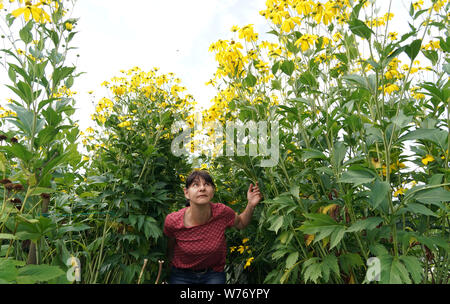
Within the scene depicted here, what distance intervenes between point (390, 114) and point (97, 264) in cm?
211

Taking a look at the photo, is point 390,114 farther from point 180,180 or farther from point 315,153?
point 180,180

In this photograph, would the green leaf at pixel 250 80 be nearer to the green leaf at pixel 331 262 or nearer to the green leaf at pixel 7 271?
the green leaf at pixel 331 262

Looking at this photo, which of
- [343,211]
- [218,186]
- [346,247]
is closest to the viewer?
[343,211]

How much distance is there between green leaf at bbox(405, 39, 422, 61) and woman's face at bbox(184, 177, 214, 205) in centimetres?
136

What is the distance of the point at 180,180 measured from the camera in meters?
2.71

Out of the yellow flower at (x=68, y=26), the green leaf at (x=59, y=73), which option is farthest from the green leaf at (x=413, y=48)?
the yellow flower at (x=68, y=26)

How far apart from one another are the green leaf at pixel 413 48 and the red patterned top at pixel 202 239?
4.55 ft

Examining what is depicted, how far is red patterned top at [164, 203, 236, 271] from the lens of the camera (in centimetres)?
216

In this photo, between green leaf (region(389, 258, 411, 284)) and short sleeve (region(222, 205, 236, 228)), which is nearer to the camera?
green leaf (region(389, 258, 411, 284))

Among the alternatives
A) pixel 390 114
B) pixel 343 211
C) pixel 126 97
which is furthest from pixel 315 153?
pixel 126 97

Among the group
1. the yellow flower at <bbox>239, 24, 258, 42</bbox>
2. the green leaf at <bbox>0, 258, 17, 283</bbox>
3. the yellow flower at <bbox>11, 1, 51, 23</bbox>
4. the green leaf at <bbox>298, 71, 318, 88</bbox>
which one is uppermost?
the yellow flower at <bbox>239, 24, 258, 42</bbox>

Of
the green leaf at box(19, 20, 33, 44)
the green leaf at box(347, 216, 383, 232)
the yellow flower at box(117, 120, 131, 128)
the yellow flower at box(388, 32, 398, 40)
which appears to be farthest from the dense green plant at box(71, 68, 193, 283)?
the yellow flower at box(388, 32, 398, 40)

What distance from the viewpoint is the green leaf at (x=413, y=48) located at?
4.70 ft

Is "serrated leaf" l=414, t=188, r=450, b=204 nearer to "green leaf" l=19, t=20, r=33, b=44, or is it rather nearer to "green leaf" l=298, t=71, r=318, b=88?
"green leaf" l=298, t=71, r=318, b=88
